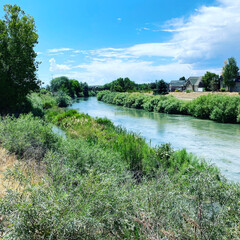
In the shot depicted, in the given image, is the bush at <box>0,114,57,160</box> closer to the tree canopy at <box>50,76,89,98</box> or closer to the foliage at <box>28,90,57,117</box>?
the foliage at <box>28,90,57,117</box>

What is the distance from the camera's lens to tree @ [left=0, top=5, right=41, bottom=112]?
78.8ft

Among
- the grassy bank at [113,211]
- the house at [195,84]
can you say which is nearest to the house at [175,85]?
the house at [195,84]

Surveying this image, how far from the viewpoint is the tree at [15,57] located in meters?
24.0

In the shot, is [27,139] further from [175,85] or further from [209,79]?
[175,85]

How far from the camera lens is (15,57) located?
79.9 feet

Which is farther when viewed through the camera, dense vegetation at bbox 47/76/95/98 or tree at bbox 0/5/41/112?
dense vegetation at bbox 47/76/95/98

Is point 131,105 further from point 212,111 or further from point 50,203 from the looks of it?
point 50,203

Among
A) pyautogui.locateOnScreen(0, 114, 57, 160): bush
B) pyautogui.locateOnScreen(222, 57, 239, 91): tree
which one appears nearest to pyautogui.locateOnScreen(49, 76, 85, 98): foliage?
pyautogui.locateOnScreen(222, 57, 239, 91): tree

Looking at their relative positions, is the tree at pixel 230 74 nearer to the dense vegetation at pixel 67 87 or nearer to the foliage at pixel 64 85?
the dense vegetation at pixel 67 87

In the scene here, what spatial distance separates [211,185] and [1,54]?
25.9m

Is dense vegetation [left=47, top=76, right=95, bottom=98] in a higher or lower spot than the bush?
higher

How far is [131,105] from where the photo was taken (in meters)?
53.2

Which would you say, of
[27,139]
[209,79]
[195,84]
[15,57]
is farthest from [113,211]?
[195,84]

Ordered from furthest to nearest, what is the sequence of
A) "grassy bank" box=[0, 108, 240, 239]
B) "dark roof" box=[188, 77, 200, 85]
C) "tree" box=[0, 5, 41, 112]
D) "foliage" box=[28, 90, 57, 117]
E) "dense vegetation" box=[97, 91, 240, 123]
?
"dark roof" box=[188, 77, 200, 85]
"foliage" box=[28, 90, 57, 117]
"dense vegetation" box=[97, 91, 240, 123]
"tree" box=[0, 5, 41, 112]
"grassy bank" box=[0, 108, 240, 239]
